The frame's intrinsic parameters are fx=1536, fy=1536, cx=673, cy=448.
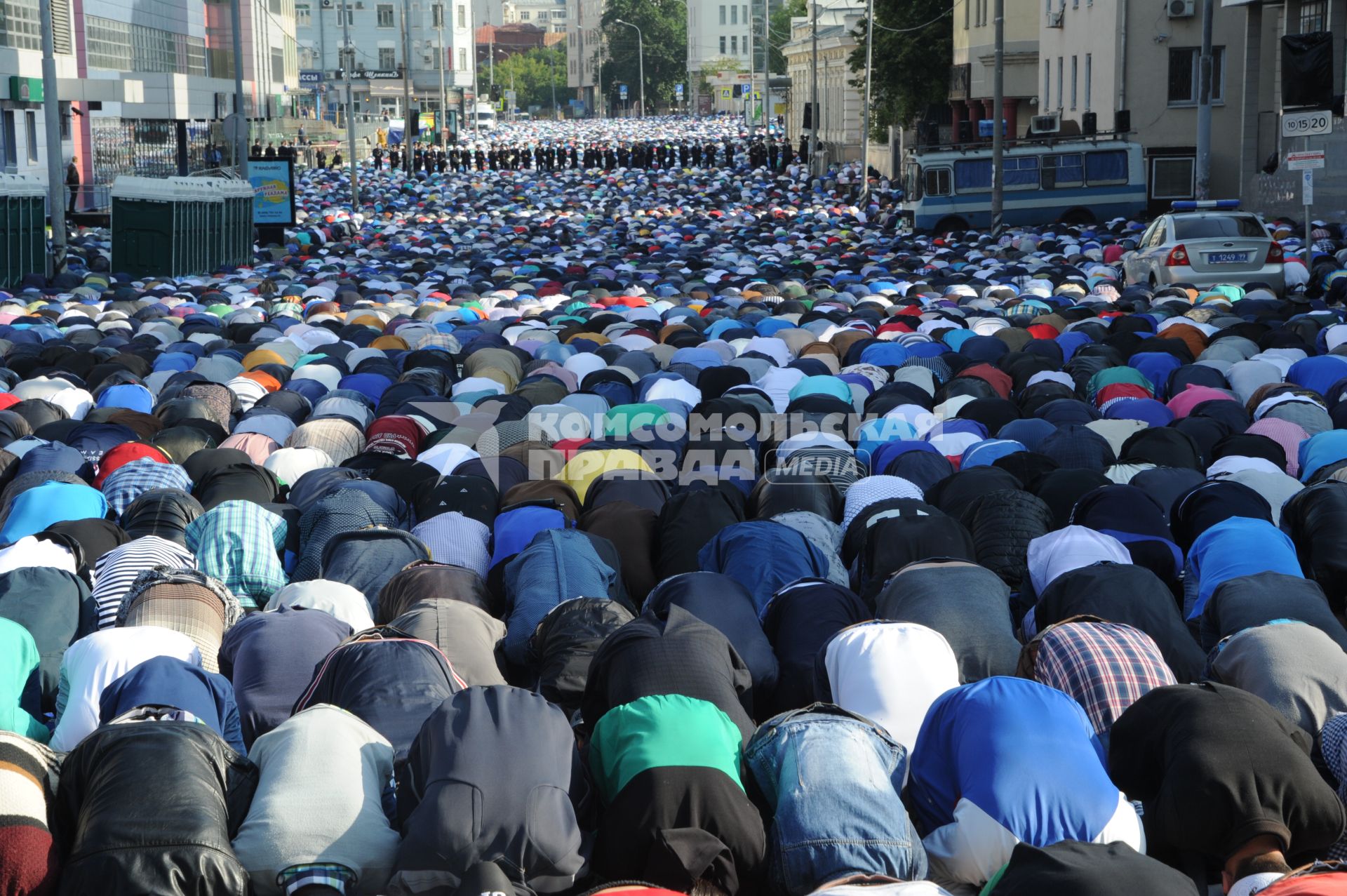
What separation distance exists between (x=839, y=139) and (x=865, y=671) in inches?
2590

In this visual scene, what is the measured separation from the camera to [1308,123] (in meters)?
19.4

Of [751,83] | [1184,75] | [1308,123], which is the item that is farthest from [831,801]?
[751,83]

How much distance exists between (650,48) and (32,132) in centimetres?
11174

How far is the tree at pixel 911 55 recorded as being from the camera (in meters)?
54.6

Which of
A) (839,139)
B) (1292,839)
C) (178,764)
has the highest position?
(839,139)

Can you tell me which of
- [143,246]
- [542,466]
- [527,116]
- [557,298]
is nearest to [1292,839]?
[542,466]

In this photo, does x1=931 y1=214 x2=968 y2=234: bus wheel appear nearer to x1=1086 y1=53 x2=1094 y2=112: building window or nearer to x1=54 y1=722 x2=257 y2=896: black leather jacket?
x1=1086 y1=53 x2=1094 y2=112: building window

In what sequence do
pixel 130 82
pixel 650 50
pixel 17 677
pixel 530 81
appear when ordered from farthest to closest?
pixel 530 81 → pixel 650 50 → pixel 130 82 → pixel 17 677

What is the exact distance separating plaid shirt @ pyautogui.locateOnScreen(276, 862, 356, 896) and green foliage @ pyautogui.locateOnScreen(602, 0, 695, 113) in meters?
144

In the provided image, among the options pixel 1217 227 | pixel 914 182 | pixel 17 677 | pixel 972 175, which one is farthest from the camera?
pixel 914 182

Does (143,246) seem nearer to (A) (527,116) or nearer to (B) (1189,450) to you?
(B) (1189,450)

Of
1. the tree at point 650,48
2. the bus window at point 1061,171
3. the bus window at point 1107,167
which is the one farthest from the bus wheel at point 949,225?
the tree at point 650,48

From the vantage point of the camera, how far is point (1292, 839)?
557cm

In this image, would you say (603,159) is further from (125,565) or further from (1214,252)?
(125,565)
